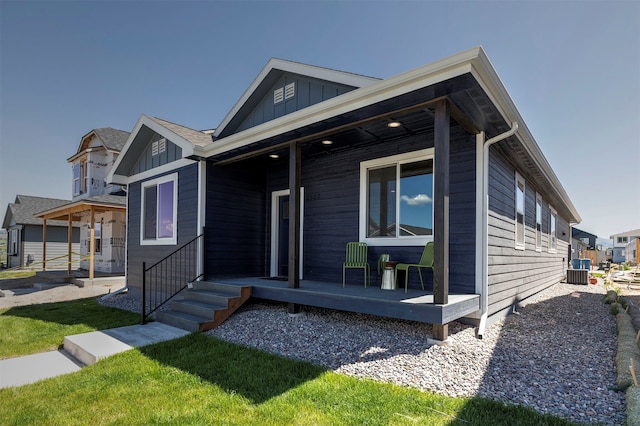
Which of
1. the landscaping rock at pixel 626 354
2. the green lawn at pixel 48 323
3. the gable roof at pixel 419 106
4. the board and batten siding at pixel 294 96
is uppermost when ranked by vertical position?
the board and batten siding at pixel 294 96

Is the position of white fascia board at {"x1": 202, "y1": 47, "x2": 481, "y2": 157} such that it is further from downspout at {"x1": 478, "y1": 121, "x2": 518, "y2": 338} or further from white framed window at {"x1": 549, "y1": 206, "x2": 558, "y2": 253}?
white framed window at {"x1": 549, "y1": 206, "x2": 558, "y2": 253}

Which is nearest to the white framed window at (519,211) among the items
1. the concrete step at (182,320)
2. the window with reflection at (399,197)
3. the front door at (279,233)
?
the window with reflection at (399,197)

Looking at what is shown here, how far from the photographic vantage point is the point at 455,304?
12.8 feet

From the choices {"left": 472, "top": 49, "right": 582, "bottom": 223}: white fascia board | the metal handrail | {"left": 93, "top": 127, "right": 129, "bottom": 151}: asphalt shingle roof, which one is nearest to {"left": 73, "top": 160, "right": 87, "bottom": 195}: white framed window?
{"left": 93, "top": 127, "right": 129, "bottom": 151}: asphalt shingle roof

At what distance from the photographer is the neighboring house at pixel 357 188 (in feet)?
13.0

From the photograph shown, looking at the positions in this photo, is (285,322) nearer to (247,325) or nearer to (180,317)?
(247,325)

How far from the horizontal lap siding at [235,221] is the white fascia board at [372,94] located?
1.45 metres

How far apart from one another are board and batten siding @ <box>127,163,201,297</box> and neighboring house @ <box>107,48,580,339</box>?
0.04 meters

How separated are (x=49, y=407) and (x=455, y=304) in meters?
3.93

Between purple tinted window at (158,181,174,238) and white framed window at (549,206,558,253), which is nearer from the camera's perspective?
purple tinted window at (158,181,174,238)

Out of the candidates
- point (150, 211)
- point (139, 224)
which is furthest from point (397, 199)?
point (139, 224)

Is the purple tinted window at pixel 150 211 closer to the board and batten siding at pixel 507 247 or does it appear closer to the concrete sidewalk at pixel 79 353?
the concrete sidewalk at pixel 79 353

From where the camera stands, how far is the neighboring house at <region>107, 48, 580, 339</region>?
395 centimetres

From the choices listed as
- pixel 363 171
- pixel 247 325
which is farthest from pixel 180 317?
pixel 363 171
